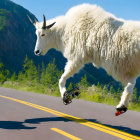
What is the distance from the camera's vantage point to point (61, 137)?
421 centimetres

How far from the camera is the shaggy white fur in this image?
4.05 m

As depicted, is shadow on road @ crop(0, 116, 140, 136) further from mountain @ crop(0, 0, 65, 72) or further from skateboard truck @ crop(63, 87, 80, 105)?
mountain @ crop(0, 0, 65, 72)

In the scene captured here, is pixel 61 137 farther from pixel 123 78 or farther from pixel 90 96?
pixel 90 96

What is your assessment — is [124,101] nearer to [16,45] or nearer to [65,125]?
[65,125]

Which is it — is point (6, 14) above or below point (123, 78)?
above

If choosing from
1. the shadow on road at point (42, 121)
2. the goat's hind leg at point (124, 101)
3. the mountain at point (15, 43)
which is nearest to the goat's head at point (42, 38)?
the shadow on road at point (42, 121)

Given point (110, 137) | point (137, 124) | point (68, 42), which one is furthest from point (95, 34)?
point (137, 124)

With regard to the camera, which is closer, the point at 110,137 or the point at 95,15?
the point at 110,137

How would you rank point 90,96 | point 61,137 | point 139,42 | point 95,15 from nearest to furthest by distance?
point 139,42
point 61,137
point 95,15
point 90,96

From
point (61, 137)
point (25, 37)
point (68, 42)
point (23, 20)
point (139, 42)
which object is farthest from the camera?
point (23, 20)

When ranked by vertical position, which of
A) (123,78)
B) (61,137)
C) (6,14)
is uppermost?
(6,14)

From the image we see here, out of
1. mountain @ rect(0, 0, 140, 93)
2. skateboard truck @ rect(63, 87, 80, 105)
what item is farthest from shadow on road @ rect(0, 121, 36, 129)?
mountain @ rect(0, 0, 140, 93)

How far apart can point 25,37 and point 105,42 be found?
339 feet

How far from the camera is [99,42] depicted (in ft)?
14.5
